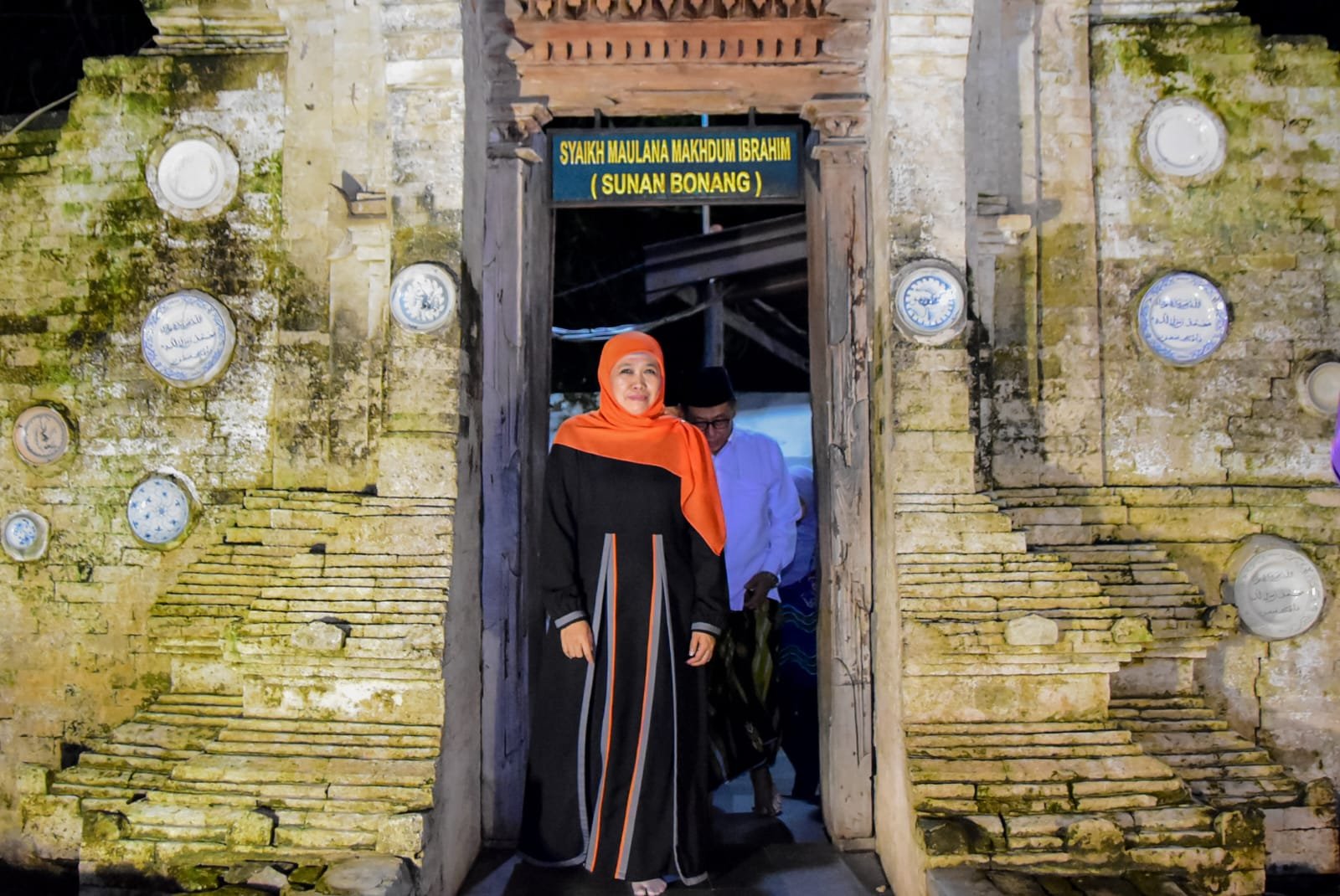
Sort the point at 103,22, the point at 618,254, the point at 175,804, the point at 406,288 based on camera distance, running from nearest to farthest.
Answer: the point at 175,804 → the point at 406,288 → the point at 103,22 → the point at 618,254

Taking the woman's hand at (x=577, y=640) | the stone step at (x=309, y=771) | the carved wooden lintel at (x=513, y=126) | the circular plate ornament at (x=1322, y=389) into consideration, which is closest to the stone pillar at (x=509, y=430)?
the carved wooden lintel at (x=513, y=126)

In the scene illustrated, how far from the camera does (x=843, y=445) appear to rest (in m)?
4.85

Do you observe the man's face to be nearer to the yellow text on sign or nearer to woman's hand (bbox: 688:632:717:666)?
the yellow text on sign


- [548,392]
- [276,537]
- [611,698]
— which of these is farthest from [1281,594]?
[276,537]

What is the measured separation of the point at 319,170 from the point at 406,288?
1453mm

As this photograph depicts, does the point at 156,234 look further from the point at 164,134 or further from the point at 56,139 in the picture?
the point at 56,139

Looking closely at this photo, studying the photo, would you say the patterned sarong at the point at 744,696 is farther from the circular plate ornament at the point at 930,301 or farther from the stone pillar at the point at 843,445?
the circular plate ornament at the point at 930,301

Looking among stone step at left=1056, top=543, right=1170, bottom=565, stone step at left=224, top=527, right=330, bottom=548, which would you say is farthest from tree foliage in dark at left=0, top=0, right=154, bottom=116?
stone step at left=1056, top=543, right=1170, bottom=565

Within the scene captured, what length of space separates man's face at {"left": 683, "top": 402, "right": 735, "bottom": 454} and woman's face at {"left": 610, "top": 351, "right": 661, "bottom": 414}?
155cm

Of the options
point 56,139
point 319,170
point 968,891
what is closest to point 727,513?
point 968,891

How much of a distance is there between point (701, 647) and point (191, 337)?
353 centimetres

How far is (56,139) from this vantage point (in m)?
5.86

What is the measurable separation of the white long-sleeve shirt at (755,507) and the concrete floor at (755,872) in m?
1.30

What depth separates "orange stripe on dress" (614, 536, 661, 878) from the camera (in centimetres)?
394
